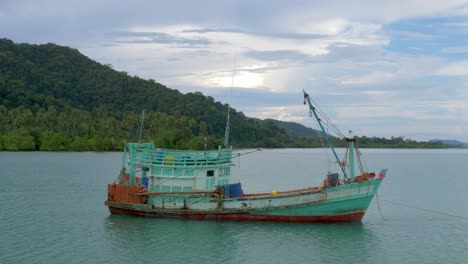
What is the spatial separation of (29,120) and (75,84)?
205ft

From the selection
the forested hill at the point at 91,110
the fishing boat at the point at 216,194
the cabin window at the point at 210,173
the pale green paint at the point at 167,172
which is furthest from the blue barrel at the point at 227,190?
the forested hill at the point at 91,110

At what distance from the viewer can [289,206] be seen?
82.6 feet

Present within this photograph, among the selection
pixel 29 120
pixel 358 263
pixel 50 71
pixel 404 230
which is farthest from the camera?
pixel 50 71

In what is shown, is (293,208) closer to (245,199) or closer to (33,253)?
(245,199)

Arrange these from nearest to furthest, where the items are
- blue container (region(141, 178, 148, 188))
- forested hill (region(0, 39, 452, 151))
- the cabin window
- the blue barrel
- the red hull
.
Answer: the red hull, the blue barrel, the cabin window, blue container (region(141, 178, 148, 188)), forested hill (region(0, 39, 452, 151))

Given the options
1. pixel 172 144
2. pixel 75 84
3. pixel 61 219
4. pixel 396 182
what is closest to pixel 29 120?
pixel 172 144

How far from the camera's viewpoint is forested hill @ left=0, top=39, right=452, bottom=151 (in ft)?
365

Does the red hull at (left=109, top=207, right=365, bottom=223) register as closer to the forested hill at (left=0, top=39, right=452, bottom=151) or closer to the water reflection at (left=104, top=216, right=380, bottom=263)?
the water reflection at (left=104, top=216, right=380, bottom=263)

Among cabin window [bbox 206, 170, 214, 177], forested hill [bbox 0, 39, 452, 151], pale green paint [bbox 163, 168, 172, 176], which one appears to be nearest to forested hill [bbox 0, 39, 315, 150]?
forested hill [bbox 0, 39, 452, 151]

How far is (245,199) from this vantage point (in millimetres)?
25328

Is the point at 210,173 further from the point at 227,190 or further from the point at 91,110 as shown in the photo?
the point at 91,110

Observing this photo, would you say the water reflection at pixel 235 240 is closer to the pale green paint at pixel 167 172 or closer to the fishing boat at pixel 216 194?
the fishing boat at pixel 216 194

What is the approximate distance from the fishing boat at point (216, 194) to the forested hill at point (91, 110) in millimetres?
77799

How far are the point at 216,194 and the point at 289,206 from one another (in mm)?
3630
